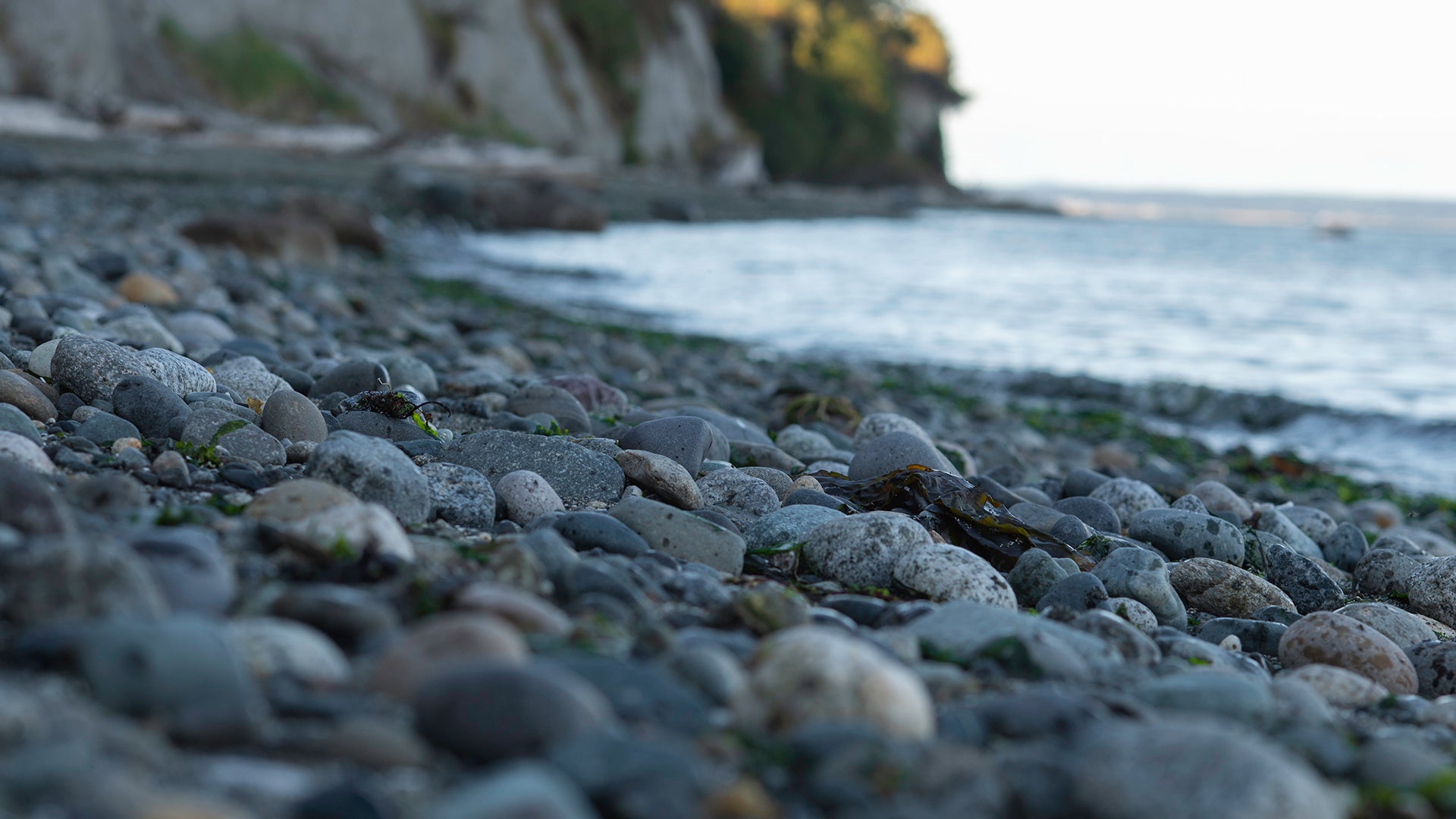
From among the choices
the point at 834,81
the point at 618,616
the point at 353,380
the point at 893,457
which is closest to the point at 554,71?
the point at 834,81

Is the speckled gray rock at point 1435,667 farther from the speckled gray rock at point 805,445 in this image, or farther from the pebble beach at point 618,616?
the speckled gray rock at point 805,445

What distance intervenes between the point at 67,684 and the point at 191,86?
1019 inches

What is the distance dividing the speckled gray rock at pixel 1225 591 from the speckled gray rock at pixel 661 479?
4.81ft

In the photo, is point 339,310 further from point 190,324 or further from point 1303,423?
point 1303,423

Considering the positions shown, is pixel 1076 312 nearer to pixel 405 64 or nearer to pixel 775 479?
pixel 775 479

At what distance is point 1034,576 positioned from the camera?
2996 millimetres

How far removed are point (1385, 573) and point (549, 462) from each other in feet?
9.45

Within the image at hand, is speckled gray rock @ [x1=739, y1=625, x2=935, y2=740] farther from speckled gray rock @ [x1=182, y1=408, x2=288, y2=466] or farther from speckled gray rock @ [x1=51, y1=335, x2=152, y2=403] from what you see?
speckled gray rock @ [x1=51, y1=335, x2=152, y2=403]

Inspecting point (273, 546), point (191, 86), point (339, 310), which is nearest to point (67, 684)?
point (273, 546)

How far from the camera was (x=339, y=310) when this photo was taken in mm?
7621

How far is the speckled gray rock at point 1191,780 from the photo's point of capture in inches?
54.9

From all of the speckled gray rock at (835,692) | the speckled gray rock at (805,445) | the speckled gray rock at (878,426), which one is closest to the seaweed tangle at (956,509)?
the speckled gray rock at (805,445)

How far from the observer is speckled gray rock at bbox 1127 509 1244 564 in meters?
3.59

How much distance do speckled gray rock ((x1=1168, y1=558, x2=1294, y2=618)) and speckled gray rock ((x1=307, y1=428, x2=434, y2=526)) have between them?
7.22 ft
